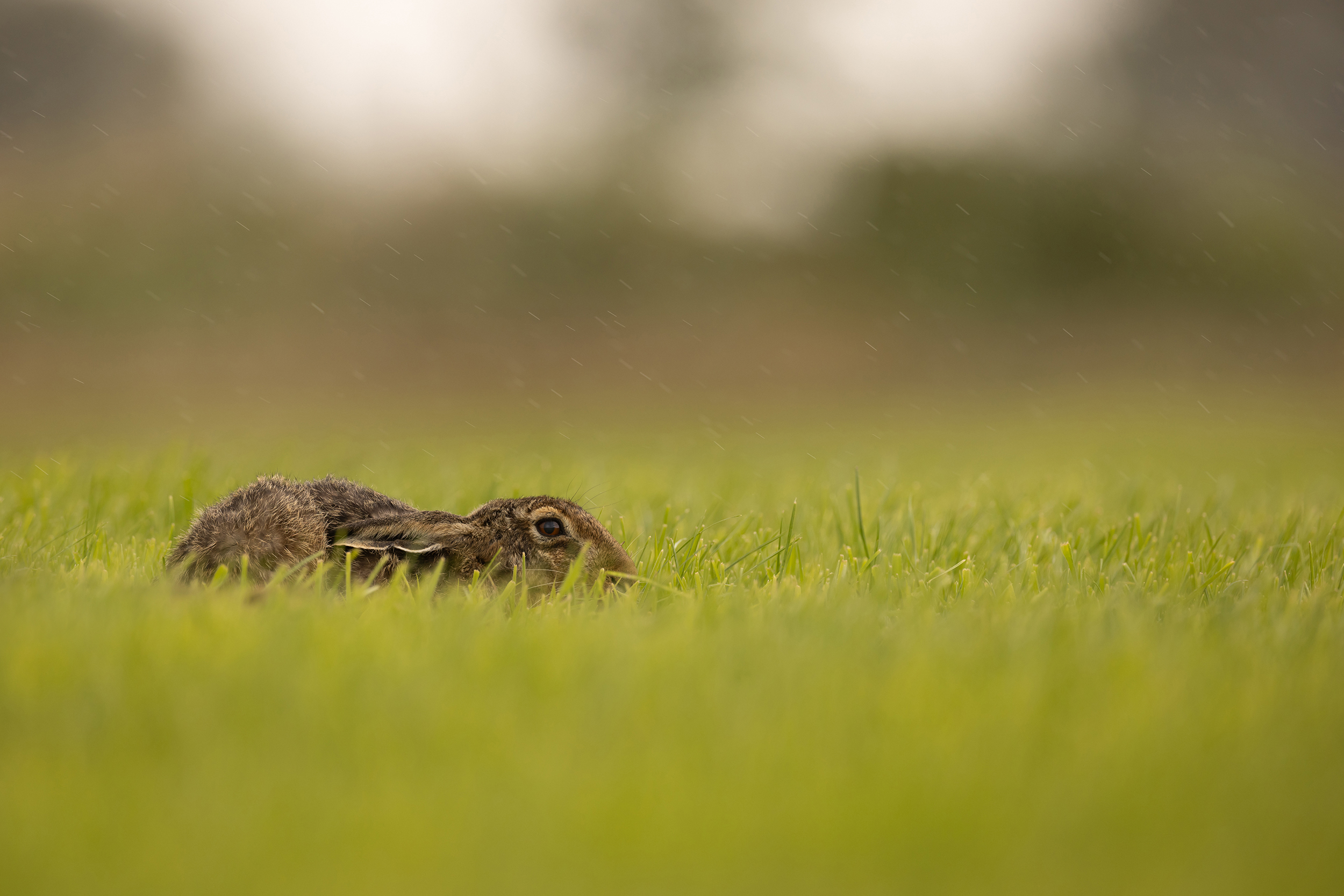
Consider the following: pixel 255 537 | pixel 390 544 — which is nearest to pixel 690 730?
pixel 390 544

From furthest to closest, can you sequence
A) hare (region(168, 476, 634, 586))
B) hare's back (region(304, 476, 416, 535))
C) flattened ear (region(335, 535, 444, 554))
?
hare's back (region(304, 476, 416, 535))
hare (region(168, 476, 634, 586))
flattened ear (region(335, 535, 444, 554))

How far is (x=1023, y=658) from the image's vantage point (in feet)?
9.78

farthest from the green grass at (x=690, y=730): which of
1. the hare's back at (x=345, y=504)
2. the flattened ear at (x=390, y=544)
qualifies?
the hare's back at (x=345, y=504)

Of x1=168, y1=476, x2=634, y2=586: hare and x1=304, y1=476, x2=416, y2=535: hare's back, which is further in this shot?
x1=304, y1=476, x2=416, y2=535: hare's back

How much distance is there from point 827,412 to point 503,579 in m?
15.7

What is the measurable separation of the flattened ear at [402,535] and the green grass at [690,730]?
244 mm

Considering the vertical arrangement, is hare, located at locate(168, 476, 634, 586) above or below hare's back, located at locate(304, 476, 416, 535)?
below

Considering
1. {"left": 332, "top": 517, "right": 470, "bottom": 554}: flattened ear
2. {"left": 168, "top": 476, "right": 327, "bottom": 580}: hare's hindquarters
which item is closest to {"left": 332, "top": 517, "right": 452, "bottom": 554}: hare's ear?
{"left": 332, "top": 517, "right": 470, "bottom": 554}: flattened ear

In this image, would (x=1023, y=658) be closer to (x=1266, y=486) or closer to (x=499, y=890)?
(x=499, y=890)

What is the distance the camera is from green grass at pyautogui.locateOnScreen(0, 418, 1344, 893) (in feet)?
6.29

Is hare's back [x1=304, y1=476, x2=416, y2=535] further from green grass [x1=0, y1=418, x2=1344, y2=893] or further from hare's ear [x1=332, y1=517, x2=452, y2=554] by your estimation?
green grass [x1=0, y1=418, x2=1344, y2=893]

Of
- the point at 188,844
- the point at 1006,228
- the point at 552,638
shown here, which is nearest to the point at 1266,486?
the point at 552,638

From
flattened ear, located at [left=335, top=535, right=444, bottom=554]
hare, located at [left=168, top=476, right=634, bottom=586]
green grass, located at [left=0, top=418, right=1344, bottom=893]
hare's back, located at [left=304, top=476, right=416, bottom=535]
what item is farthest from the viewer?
hare's back, located at [left=304, top=476, right=416, bottom=535]

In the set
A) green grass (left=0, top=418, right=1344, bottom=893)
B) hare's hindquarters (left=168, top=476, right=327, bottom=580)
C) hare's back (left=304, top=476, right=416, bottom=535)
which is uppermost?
hare's back (left=304, top=476, right=416, bottom=535)
